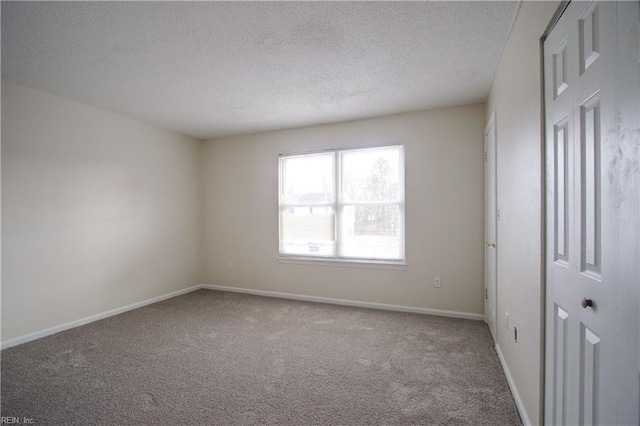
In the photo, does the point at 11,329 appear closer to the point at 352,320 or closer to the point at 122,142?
the point at 122,142

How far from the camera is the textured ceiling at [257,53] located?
1847mm

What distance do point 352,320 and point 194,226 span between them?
3.02m

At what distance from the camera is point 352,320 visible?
3.39 metres

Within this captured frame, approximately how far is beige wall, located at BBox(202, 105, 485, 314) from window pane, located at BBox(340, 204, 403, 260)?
0.18 meters

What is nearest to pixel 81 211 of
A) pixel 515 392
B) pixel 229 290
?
pixel 229 290

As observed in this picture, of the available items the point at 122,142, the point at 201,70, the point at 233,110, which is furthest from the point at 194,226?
the point at 201,70

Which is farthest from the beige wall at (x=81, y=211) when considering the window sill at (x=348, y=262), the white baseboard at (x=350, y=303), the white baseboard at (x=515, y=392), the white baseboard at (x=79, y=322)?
the white baseboard at (x=515, y=392)

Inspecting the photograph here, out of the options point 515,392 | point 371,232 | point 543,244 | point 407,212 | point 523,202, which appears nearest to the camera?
point 543,244

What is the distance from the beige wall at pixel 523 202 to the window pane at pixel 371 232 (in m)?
1.46

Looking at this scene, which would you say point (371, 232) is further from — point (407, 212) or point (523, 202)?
point (523, 202)

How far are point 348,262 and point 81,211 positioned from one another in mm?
3207

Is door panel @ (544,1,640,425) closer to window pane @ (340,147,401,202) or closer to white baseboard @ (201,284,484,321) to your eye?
white baseboard @ (201,284,484,321)

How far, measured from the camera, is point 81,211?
3.34 m

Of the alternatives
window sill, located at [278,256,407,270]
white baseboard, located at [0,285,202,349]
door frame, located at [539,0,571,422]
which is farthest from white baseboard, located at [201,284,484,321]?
door frame, located at [539,0,571,422]
